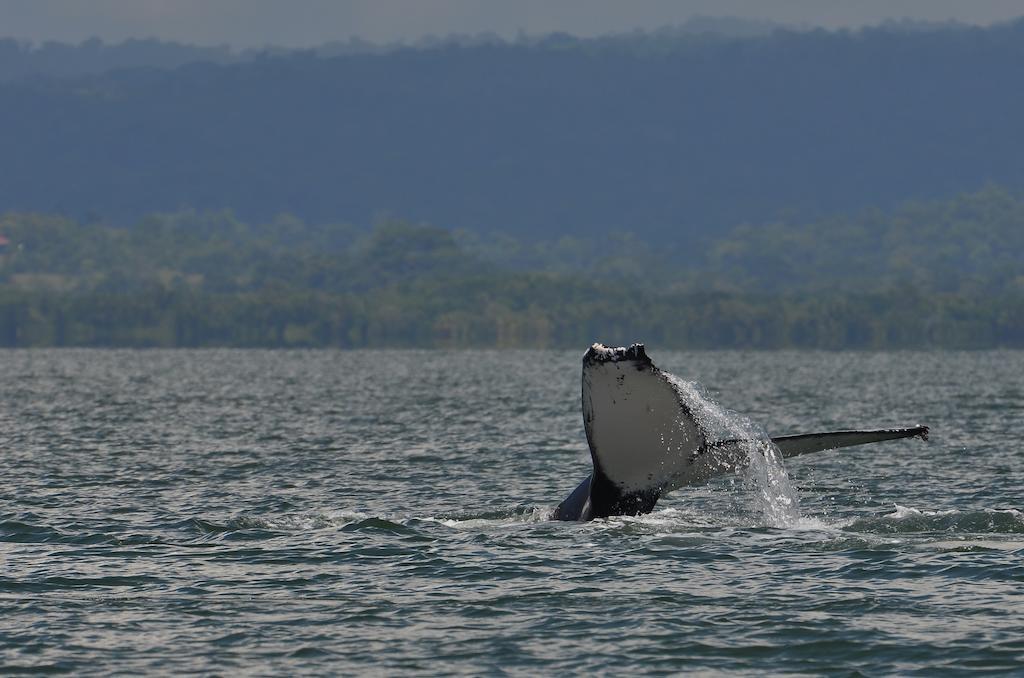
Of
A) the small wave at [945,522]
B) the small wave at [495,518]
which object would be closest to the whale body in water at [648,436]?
the small wave at [945,522]

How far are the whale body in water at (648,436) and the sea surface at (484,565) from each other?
745 mm

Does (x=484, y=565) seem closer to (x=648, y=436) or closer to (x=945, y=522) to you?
(x=648, y=436)

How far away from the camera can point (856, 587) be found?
2166 centimetres

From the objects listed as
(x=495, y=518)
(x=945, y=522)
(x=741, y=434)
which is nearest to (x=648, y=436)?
(x=741, y=434)

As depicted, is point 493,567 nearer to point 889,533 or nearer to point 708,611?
point 708,611

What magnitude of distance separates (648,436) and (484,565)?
4.72 meters

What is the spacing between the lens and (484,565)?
2381 cm

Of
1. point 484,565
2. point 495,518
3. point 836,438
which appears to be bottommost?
point 484,565

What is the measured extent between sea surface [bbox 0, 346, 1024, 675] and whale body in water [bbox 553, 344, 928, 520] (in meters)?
0.74

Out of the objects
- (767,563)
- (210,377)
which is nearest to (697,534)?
(767,563)

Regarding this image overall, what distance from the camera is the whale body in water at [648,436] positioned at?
62.3ft

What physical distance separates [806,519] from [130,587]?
11627 mm

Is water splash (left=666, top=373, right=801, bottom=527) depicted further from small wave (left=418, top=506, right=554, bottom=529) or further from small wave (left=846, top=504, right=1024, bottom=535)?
small wave (left=418, top=506, right=554, bottom=529)

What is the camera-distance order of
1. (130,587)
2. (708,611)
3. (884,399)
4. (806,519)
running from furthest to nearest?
(884,399) < (806,519) < (130,587) < (708,611)
